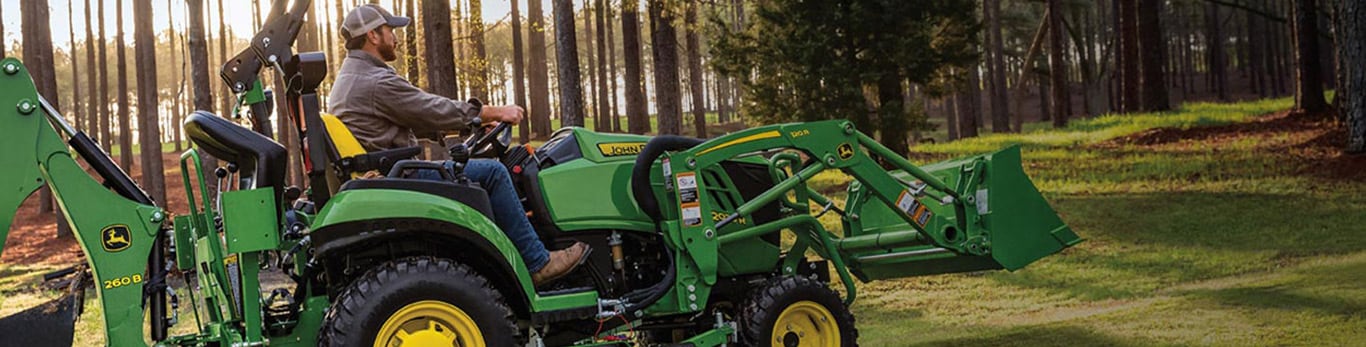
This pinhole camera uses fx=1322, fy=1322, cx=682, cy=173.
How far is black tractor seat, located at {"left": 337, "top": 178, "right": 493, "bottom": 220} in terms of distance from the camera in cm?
631

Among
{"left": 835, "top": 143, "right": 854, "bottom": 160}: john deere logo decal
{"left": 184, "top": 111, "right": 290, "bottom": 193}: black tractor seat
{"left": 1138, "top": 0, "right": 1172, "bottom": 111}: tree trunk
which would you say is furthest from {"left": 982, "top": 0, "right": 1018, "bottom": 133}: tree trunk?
{"left": 184, "top": 111, "right": 290, "bottom": 193}: black tractor seat

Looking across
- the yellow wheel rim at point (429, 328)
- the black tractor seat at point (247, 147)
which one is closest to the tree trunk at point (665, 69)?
the black tractor seat at point (247, 147)

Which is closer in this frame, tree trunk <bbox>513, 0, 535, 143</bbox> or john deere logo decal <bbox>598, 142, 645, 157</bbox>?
john deere logo decal <bbox>598, 142, 645, 157</bbox>

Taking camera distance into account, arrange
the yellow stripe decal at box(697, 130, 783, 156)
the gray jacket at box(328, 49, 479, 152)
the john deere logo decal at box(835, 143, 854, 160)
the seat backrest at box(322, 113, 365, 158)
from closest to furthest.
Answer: the seat backrest at box(322, 113, 365, 158) → the gray jacket at box(328, 49, 479, 152) → the yellow stripe decal at box(697, 130, 783, 156) → the john deere logo decal at box(835, 143, 854, 160)

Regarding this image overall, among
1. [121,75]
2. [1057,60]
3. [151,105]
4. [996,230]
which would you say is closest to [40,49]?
[151,105]

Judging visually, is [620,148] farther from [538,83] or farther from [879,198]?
[538,83]

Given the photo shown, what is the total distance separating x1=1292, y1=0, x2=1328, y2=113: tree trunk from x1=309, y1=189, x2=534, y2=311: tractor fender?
73.9ft

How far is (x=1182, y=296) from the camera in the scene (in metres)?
11.6

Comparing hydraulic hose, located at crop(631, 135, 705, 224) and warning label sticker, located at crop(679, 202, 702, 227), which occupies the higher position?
hydraulic hose, located at crop(631, 135, 705, 224)

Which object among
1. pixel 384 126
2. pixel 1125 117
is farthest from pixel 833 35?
pixel 384 126

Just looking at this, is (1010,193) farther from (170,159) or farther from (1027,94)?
(1027,94)

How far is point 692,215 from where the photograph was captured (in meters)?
7.36

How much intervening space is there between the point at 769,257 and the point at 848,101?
51.0ft

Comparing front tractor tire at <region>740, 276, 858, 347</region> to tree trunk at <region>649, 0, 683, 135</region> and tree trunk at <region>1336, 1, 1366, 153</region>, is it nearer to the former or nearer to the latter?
tree trunk at <region>1336, 1, 1366, 153</region>
